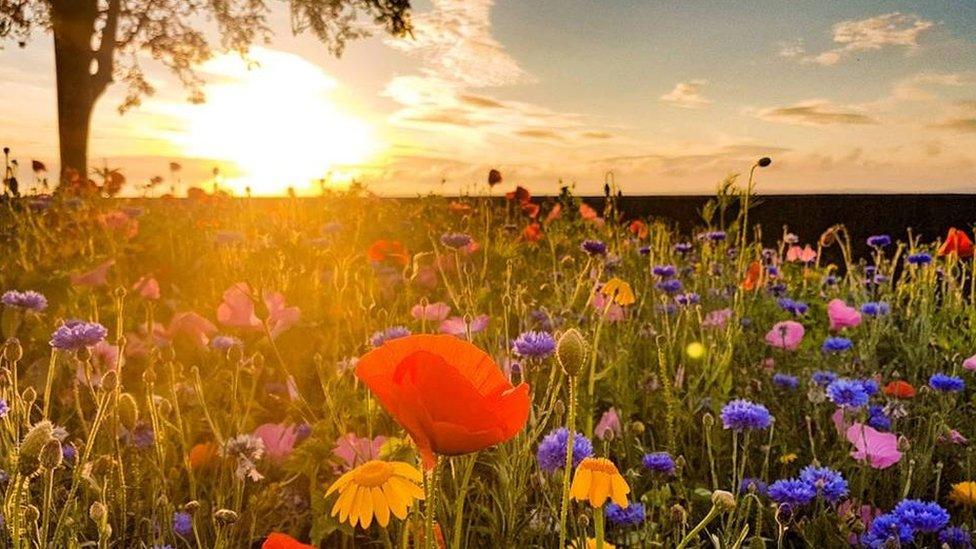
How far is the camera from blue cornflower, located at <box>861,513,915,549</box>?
167 centimetres

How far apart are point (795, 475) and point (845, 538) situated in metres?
0.49

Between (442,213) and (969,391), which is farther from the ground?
(442,213)

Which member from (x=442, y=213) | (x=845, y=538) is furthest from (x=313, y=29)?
(x=845, y=538)

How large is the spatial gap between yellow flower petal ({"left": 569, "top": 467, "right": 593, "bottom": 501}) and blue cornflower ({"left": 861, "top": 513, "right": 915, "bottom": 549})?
31.0 inches

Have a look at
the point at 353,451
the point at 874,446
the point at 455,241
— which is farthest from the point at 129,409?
the point at 455,241

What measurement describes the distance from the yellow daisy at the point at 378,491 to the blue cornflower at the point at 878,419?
1.64 metres

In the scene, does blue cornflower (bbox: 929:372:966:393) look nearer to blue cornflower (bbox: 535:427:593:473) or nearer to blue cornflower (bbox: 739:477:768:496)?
blue cornflower (bbox: 739:477:768:496)

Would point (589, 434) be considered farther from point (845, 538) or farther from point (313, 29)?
point (313, 29)

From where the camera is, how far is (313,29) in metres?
15.4

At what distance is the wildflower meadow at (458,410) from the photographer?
1.18 metres

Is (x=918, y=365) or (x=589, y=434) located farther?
(x=918, y=365)

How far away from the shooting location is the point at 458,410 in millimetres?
872

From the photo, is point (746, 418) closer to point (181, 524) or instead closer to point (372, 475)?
point (372, 475)

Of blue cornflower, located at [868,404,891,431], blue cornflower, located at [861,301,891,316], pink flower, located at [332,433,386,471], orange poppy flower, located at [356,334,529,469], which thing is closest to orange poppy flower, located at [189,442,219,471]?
pink flower, located at [332,433,386,471]
